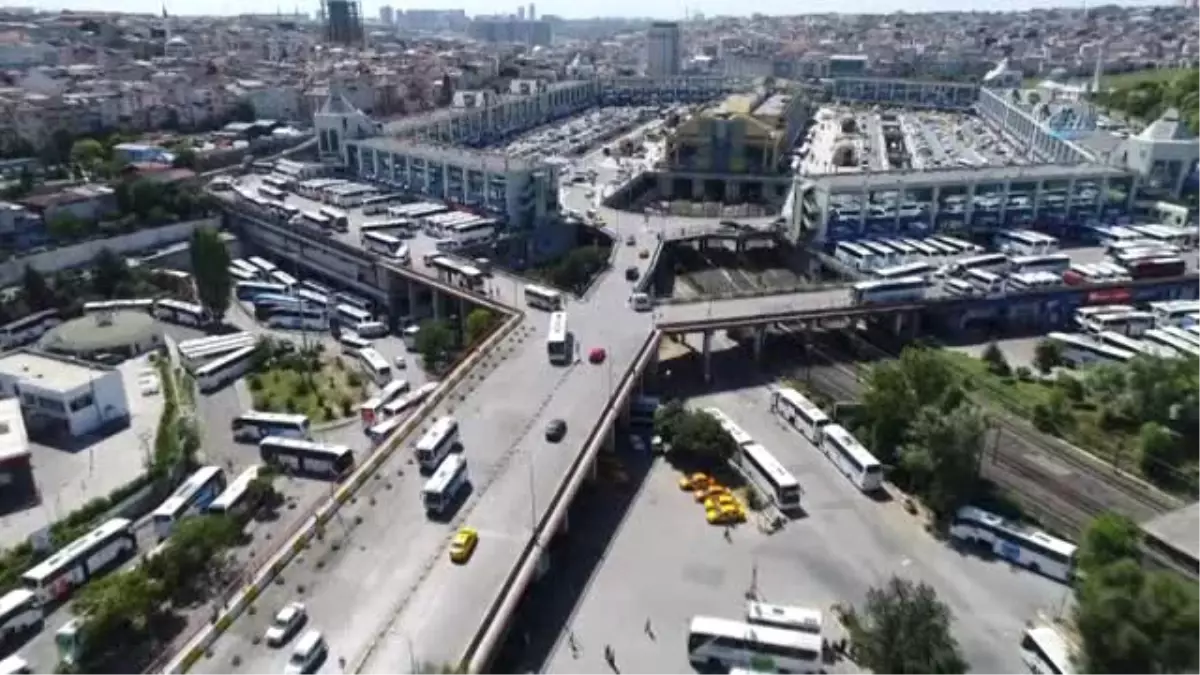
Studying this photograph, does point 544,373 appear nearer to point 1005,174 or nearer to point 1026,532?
point 1026,532

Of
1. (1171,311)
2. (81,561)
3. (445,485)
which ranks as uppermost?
(1171,311)

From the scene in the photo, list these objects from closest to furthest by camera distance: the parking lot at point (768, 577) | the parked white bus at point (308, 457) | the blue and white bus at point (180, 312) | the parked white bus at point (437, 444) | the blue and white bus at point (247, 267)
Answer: the parking lot at point (768, 577)
the parked white bus at point (437, 444)
the parked white bus at point (308, 457)
the blue and white bus at point (180, 312)
the blue and white bus at point (247, 267)

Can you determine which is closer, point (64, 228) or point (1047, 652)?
point (1047, 652)

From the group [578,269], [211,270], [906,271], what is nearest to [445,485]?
[578,269]

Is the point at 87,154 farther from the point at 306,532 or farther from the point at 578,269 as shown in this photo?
the point at 306,532

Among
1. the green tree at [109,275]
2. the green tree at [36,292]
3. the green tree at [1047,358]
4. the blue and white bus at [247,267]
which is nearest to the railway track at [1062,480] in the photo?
the green tree at [1047,358]

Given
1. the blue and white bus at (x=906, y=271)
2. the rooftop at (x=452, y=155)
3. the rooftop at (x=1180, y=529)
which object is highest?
the rooftop at (x=452, y=155)

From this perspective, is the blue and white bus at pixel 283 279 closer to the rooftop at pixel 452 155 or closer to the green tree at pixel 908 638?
the rooftop at pixel 452 155
